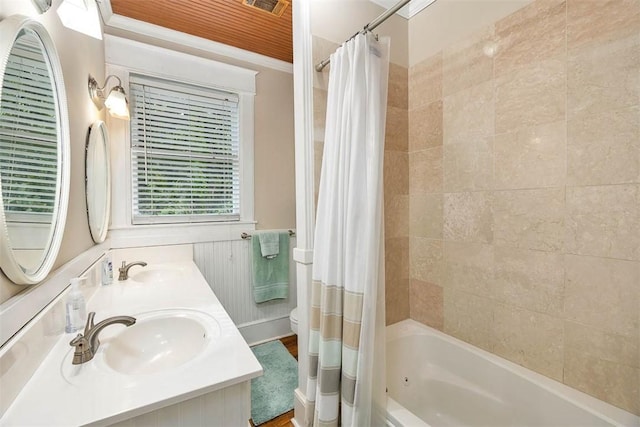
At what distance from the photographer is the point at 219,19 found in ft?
6.24

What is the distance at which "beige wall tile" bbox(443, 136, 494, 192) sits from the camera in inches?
52.0

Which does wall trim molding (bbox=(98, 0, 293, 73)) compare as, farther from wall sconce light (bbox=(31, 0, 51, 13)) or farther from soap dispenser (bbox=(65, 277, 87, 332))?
soap dispenser (bbox=(65, 277, 87, 332))

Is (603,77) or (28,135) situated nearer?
(28,135)

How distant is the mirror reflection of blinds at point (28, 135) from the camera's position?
0.69 metres

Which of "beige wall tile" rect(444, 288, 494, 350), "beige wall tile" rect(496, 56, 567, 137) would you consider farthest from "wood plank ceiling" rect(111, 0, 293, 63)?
"beige wall tile" rect(444, 288, 494, 350)

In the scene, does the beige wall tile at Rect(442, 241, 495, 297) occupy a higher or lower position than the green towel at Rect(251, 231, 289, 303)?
higher

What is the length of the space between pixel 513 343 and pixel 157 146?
2.56 metres

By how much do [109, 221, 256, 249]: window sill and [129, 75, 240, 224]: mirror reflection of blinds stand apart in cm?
6

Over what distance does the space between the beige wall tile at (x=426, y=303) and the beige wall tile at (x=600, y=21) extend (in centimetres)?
128

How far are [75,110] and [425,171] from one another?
1.81m

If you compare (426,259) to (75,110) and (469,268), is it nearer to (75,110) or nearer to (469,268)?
(469,268)

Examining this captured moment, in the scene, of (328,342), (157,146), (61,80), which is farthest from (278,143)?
(328,342)

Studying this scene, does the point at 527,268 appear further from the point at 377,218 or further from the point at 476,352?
the point at 377,218

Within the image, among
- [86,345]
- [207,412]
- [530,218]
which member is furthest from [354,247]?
[86,345]
